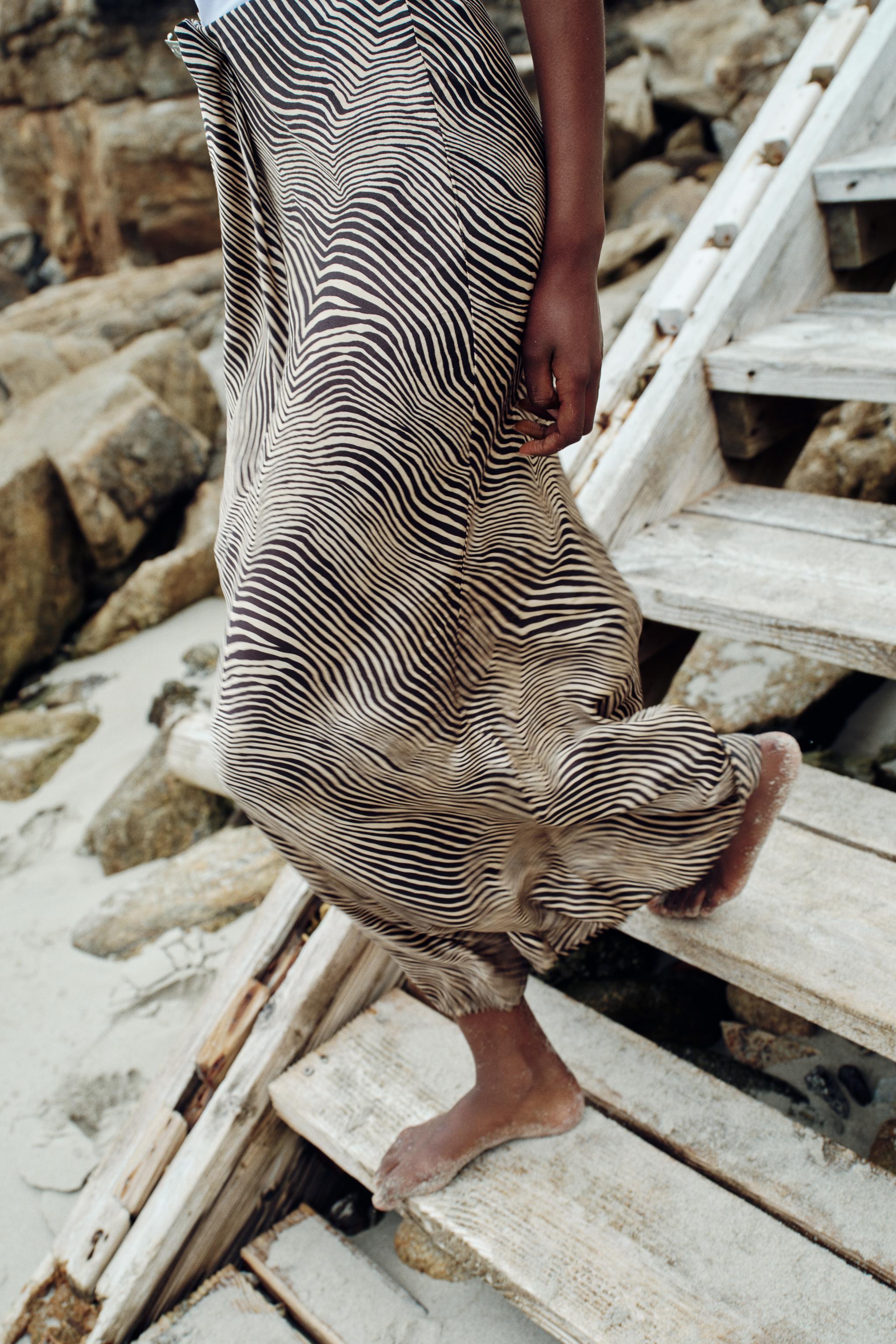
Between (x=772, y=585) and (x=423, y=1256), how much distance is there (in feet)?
4.39

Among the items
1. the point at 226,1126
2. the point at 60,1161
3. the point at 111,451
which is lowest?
the point at 60,1161

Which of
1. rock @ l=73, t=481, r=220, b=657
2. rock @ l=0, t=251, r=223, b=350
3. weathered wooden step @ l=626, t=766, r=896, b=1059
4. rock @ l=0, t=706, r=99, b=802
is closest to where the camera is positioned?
weathered wooden step @ l=626, t=766, r=896, b=1059

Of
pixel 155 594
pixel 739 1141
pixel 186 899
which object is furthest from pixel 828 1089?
pixel 155 594

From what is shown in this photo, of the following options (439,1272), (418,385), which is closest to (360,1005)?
(439,1272)

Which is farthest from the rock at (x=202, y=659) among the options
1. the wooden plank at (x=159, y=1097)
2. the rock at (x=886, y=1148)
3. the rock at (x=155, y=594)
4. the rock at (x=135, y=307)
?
the rock at (x=135, y=307)

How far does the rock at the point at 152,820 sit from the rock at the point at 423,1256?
1676 mm

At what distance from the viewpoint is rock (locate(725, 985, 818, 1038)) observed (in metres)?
1.97

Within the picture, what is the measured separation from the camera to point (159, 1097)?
178 centimetres

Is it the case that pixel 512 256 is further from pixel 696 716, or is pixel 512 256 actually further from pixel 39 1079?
pixel 39 1079

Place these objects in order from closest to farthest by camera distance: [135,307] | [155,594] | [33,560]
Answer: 1. [155,594]
2. [33,560]
3. [135,307]

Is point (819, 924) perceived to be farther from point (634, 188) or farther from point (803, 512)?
point (634, 188)

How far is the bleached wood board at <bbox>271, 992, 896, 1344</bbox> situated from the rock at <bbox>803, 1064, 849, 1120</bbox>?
55cm

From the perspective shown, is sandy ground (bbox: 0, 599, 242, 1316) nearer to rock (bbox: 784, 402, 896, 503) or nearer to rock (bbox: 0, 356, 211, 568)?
rock (bbox: 0, 356, 211, 568)

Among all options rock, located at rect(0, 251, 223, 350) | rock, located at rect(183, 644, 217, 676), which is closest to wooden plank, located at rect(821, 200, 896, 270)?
rock, located at rect(183, 644, 217, 676)
